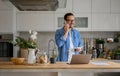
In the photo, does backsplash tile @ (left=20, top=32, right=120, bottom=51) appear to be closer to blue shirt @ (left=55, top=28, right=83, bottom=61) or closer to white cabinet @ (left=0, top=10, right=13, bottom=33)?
white cabinet @ (left=0, top=10, right=13, bottom=33)

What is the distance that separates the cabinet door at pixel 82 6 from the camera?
4621mm

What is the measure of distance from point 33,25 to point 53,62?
1896 mm

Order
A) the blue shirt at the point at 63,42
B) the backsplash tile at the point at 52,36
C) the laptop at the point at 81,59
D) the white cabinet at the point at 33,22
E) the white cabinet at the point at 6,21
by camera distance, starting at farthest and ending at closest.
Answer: the backsplash tile at the point at 52,36 → the white cabinet at the point at 33,22 → the white cabinet at the point at 6,21 → the blue shirt at the point at 63,42 → the laptop at the point at 81,59

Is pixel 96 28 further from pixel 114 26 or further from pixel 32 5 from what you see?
pixel 32 5

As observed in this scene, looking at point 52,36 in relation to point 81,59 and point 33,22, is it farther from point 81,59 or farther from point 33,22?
point 81,59

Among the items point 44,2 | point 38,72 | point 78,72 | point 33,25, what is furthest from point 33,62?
point 33,25

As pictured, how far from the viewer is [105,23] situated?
15.1 feet

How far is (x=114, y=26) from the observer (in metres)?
4.62

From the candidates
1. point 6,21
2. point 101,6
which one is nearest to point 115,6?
point 101,6

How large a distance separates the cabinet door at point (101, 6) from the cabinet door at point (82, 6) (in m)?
0.10

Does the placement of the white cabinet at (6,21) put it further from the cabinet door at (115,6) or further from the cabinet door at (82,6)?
the cabinet door at (115,6)

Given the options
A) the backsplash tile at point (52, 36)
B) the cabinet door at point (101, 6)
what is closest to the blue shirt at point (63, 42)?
the cabinet door at point (101, 6)

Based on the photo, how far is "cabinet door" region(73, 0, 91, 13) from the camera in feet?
15.2

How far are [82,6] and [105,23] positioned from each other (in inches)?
21.9
